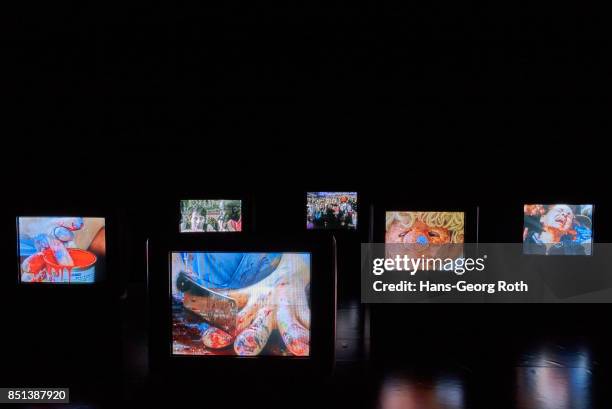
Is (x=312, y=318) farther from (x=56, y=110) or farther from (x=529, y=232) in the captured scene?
(x=529, y=232)

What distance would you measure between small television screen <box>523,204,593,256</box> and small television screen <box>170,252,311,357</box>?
5.33m

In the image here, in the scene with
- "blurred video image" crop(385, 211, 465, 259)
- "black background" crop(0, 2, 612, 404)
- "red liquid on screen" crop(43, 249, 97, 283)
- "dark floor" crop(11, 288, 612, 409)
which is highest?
"black background" crop(0, 2, 612, 404)

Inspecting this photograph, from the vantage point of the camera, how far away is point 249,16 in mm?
3441

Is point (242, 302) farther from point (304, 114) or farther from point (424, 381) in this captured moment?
point (304, 114)

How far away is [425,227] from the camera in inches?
216

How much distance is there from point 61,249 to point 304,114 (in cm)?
324

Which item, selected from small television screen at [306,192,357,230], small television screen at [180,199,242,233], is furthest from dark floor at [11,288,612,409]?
small television screen at [306,192,357,230]

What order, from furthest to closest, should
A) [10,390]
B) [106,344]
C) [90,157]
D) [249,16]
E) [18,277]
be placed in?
[90,157] → [18,277] → [106,344] → [249,16] → [10,390]

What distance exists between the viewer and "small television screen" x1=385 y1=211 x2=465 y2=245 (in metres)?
5.46

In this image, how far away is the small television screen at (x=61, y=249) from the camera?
5.04 metres

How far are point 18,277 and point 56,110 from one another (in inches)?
77.5

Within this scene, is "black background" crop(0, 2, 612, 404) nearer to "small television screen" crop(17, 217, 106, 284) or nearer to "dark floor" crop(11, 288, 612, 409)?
"dark floor" crop(11, 288, 612, 409)

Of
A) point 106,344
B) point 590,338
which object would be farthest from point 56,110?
point 590,338

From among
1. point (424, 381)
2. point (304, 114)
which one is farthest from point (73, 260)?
point (424, 381)
